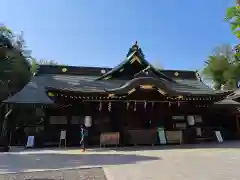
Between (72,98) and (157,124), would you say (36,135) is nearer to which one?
(72,98)

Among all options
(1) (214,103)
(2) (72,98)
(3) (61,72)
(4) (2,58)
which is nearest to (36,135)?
(2) (72,98)

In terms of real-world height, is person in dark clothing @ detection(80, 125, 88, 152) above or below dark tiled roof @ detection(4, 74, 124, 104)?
below

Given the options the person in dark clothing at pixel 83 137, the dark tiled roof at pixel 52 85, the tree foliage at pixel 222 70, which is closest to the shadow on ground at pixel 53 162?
the person in dark clothing at pixel 83 137

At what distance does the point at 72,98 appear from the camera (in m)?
13.1

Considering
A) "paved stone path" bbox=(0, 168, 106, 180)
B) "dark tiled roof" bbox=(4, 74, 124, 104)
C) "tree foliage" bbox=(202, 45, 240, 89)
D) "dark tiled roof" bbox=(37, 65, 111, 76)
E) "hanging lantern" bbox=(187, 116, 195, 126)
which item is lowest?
"paved stone path" bbox=(0, 168, 106, 180)

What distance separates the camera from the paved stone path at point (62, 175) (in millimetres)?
5266

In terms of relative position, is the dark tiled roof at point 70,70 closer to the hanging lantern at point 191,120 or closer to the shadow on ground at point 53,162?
the hanging lantern at point 191,120

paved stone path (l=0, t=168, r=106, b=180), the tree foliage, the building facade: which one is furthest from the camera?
the tree foliage

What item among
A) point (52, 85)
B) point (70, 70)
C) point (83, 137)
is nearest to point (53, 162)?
point (83, 137)

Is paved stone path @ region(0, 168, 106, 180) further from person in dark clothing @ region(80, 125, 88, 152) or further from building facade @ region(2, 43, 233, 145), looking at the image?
building facade @ region(2, 43, 233, 145)

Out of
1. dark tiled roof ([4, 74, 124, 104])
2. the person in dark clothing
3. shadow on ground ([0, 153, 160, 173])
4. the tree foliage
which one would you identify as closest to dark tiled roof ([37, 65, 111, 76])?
dark tiled roof ([4, 74, 124, 104])

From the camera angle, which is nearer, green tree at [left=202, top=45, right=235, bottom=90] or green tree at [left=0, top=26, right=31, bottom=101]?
green tree at [left=0, top=26, right=31, bottom=101]

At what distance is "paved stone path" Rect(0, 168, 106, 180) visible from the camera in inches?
207

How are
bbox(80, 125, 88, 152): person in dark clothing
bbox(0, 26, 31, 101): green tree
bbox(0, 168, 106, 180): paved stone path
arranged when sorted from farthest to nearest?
1. bbox(0, 26, 31, 101): green tree
2. bbox(80, 125, 88, 152): person in dark clothing
3. bbox(0, 168, 106, 180): paved stone path
